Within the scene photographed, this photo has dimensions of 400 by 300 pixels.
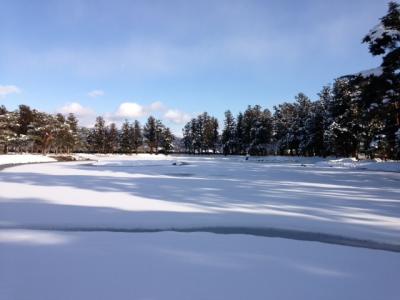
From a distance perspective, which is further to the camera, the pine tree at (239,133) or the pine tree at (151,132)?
the pine tree at (151,132)

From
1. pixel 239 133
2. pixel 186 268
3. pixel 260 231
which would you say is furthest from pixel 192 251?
pixel 239 133

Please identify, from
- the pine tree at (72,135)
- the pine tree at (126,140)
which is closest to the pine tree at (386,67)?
the pine tree at (72,135)

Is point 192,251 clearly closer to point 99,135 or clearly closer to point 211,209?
point 211,209

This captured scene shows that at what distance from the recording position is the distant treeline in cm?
1991

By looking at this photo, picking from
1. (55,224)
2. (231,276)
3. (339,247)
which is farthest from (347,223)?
(55,224)

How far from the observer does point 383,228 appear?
25.3 ft

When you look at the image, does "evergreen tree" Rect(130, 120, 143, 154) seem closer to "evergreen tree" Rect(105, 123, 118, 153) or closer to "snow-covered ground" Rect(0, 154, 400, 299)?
"evergreen tree" Rect(105, 123, 118, 153)

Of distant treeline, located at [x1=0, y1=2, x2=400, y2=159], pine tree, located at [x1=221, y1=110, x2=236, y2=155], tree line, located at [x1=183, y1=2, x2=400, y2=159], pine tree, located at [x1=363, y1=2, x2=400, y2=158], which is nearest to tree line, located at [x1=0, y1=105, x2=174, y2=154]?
distant treeline, located at [x1=0, y1=2, x2=400, y2=159]

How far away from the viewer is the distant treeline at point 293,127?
1991cm

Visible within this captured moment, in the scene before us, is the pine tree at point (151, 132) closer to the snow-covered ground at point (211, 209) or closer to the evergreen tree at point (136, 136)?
the evergreen tree at point (136, 136)

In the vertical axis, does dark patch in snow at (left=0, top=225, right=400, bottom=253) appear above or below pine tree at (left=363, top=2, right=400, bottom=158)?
below

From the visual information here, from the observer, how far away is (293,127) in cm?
Result: 6369

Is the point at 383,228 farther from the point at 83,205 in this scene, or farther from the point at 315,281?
the point at 83,205

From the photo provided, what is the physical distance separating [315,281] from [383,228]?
4.02m
